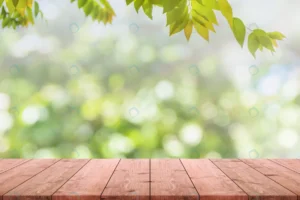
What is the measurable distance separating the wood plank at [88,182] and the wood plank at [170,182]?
0.20 metres

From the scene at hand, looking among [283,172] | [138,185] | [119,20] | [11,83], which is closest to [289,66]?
[283,172]

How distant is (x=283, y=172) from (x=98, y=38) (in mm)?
1397

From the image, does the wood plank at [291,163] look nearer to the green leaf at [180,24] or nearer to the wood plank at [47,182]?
the wood plank at [47,182]

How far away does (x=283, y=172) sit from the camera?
2.04 m

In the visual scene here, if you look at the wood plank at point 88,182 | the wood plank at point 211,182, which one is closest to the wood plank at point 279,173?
the wood plank at point 211,182

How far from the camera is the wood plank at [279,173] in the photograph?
170 cm

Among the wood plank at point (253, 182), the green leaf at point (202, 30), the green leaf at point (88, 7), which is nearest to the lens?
the green leaf at point (202, 30)

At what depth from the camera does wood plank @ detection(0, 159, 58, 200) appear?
1707 mm

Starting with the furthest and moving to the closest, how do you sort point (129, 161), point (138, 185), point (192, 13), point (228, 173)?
1. point (129, 161)
2. point (228, 173)
3. point (138, 185)
4. point (192, 13)

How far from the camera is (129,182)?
1.75 meters

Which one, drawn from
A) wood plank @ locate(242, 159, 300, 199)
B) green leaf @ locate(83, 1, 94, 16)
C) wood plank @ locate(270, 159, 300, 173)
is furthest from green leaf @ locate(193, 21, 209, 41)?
wood plank @ locate(270, 159, 300, 173)

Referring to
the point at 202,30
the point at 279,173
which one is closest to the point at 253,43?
the point at 202,30

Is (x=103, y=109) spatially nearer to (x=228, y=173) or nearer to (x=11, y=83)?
(x=11, y=83)

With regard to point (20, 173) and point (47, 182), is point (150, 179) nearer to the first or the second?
point (47, 182)
